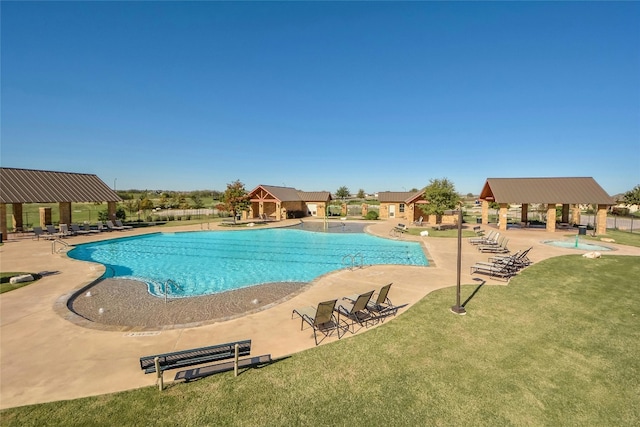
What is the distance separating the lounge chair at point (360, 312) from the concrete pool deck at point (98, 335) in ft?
1.92

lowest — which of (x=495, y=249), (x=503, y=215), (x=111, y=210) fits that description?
(x=495, y=249)

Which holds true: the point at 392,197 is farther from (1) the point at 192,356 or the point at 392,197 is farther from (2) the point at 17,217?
(2) the point at 17,217

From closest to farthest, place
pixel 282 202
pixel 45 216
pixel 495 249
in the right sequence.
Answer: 1. pixel 495 249
2. pixel 45 216
3. pixel 282 202

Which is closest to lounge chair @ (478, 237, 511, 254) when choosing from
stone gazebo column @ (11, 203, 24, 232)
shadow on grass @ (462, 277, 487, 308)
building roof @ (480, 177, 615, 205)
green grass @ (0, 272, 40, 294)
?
shadow on grass @ (462, 277, 487, 308)

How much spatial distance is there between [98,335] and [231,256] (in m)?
12.5

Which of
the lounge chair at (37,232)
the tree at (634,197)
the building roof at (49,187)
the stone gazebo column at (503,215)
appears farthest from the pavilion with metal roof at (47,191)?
the tree at (634,197)

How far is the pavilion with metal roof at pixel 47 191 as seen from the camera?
25.1m

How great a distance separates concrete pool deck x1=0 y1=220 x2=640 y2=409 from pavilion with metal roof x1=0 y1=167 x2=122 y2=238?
53.2ft

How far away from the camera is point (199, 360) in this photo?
569 centimetres

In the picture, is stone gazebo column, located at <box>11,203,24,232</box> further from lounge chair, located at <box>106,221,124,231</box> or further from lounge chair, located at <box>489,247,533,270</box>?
lounge chair, located at <box>489,247,533,270</box>

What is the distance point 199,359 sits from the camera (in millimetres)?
5699

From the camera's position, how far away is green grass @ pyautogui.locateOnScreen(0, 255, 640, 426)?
15.5 feet

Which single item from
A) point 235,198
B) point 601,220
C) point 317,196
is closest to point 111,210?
point 235,198

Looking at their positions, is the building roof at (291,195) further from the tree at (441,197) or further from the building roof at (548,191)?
the building roof at (548,191)
